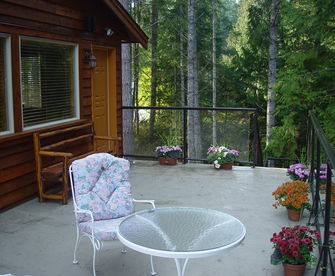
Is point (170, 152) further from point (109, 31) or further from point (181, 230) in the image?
point (181, 230)

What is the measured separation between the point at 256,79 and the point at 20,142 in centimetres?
1337

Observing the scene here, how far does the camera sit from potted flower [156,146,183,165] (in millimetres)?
7402

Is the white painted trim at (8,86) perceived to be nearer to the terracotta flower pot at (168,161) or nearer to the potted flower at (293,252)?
the terracotta flower pot at (168,161)

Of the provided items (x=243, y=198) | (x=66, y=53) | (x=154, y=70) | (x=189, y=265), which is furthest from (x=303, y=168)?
(x=154, y=70)

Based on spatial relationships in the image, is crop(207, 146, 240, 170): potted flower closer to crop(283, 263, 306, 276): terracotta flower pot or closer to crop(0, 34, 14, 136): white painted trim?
crop(0, 34, 14, 136): white painted trim

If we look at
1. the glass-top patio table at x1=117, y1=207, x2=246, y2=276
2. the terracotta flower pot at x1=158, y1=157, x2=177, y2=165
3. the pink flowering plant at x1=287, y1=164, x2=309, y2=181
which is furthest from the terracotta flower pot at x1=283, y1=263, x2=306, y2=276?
the terracotta flower pot at x1=158, y1=157, x2=177, y2=165

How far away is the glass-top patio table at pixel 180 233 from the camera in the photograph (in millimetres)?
2605

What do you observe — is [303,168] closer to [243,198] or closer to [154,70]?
[243,198]

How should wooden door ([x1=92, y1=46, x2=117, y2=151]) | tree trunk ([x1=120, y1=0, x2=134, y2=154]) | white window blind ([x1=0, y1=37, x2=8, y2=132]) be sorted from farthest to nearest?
tree trunk ([x1=120, y1=0, x2=134, y2=154]) → wooden door ([x1=92, y1=46, x2=117, y2=151]) → white window blind ([x1=0, y1=37, x2=8, y2=132])

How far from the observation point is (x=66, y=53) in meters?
6.17

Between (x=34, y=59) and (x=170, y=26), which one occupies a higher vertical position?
(x=170, y=26)

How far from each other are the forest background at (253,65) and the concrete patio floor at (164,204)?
1.61 metres

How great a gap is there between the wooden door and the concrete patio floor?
97 cm

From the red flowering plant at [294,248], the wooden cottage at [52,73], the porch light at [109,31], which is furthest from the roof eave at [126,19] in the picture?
the red flowering plant at [294,248]
